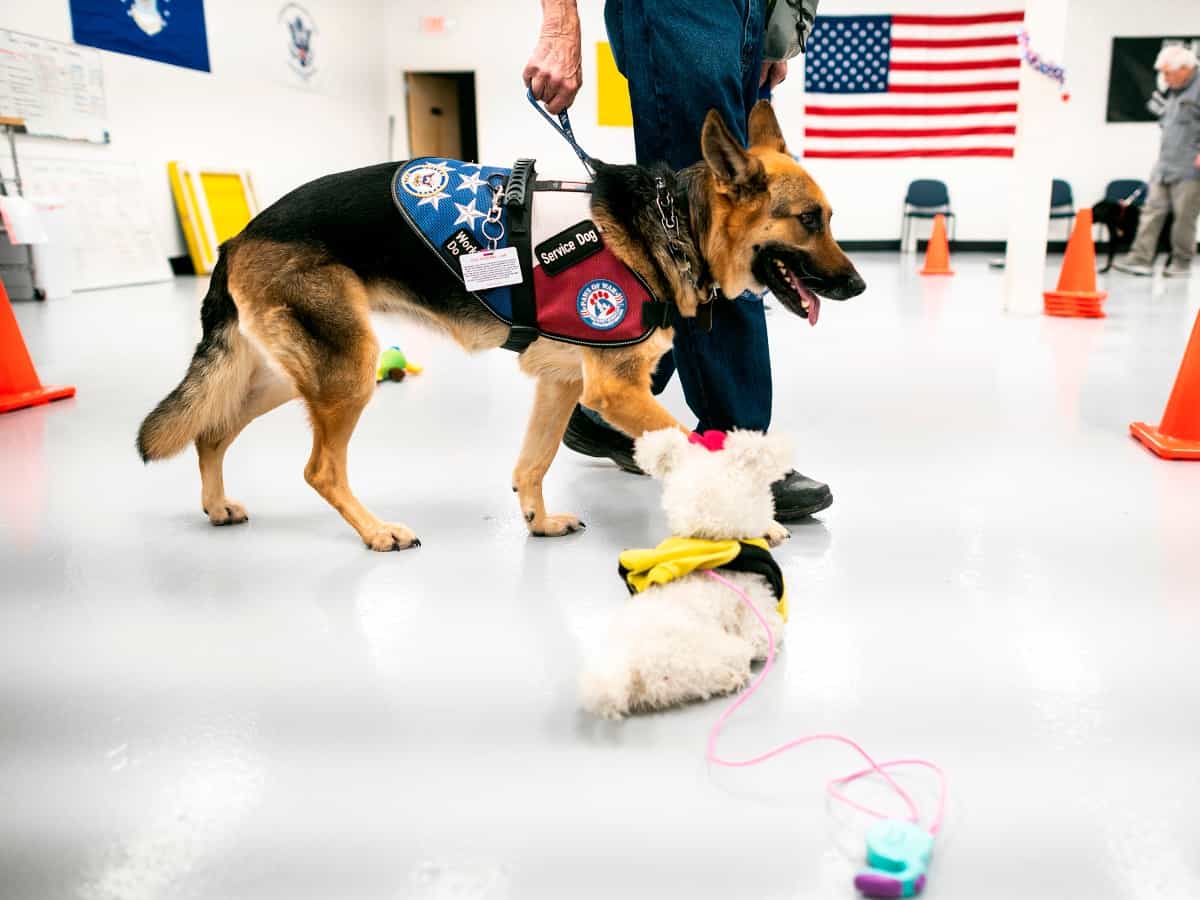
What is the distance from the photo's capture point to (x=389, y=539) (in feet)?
6.38

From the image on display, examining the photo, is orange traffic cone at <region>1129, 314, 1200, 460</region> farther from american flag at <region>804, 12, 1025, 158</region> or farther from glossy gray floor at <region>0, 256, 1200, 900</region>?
american flag at <region>804, 12, 1025, 158</region>

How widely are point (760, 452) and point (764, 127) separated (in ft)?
3.28

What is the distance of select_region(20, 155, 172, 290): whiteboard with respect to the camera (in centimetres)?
748

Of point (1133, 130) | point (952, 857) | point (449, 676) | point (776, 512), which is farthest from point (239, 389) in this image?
point (1133, 130)

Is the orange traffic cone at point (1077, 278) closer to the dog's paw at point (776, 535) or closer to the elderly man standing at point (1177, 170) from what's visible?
the elderly man standing at point (1177, 170)

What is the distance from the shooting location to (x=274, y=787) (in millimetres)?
1087

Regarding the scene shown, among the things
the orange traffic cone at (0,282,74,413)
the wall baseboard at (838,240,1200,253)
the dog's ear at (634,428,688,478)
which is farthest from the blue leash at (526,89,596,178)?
the wall baseboard at (838,240,1200,253)

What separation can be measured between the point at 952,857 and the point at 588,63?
42.5ft

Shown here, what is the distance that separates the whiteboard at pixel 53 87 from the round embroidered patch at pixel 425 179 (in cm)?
714

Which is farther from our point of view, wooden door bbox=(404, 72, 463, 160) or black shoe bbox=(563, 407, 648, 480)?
wooden door bbox=(404, 72, 463, 160)

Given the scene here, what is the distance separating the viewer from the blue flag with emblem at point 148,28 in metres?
7.85

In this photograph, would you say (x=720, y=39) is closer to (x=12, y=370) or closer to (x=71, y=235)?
(x=12, y=370)

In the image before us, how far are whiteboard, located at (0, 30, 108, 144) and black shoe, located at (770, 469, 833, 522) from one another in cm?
780

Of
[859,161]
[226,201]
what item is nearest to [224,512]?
[226,201]
